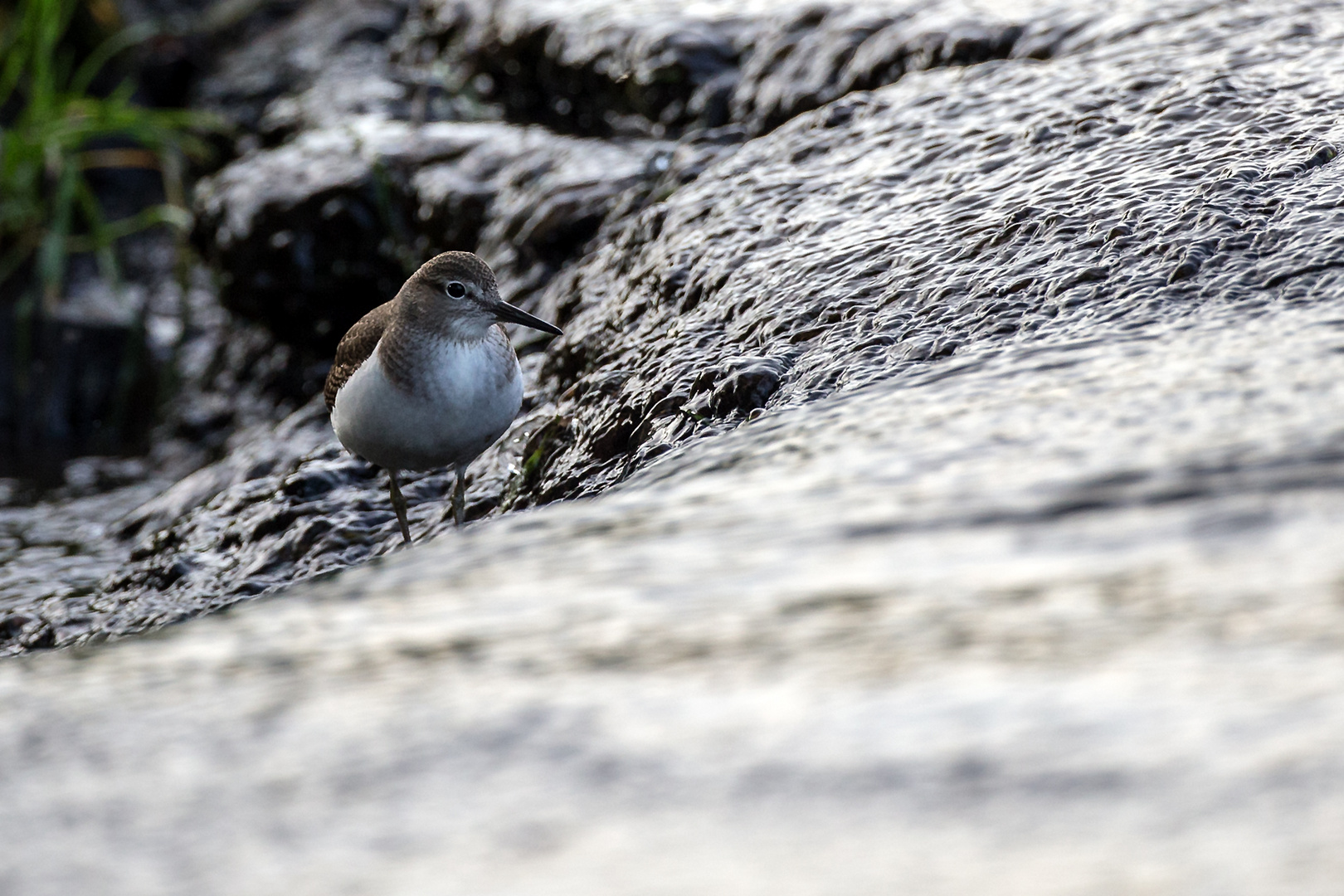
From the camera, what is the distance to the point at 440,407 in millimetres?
4266

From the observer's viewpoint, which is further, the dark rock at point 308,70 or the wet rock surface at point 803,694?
the dark rock at point 308,70

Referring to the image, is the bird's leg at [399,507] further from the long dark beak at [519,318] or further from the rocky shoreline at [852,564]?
the long dark beak at [519,318]

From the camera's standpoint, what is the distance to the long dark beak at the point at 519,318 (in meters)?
4.61

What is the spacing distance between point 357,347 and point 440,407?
66cm

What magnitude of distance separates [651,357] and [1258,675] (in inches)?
107

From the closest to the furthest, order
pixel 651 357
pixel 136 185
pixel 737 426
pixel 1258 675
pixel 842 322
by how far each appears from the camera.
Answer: pixel 1258 675 < pixel 737 426 < pixel 842 322 < pixel 651 357 < pixel 136 185

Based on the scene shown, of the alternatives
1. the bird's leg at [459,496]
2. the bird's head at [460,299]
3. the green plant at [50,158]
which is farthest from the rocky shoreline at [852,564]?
the green plant at [50,158]

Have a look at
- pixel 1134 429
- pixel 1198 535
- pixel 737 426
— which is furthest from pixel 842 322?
pixel 1198 535

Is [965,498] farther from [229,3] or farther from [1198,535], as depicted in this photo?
[229,3]

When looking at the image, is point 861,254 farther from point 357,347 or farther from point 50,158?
point 50,158

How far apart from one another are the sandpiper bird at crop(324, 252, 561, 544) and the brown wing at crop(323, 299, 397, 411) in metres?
0.03

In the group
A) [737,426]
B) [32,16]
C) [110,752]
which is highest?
[32,16]

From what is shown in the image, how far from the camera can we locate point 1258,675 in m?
1.64

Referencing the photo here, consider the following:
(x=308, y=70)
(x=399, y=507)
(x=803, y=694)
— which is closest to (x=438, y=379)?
(x=399, y=507)
